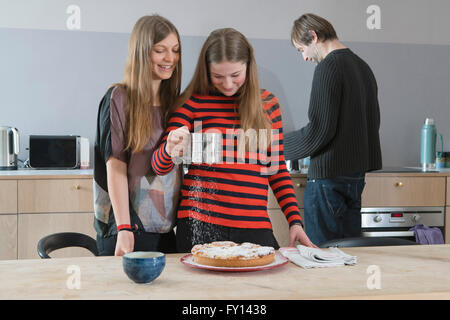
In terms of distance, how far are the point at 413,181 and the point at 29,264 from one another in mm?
2030

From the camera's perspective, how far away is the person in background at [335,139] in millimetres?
1883

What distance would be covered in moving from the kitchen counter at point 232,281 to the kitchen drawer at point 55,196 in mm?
1225

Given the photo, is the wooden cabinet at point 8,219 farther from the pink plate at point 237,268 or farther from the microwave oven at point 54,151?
the pink plate at point 237,268

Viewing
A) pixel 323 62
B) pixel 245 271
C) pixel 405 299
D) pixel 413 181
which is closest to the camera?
pixel 405 299

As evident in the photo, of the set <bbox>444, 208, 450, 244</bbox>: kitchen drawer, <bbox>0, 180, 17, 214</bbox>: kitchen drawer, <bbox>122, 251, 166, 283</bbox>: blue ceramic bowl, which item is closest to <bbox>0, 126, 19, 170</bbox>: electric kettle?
<bbox>0, 180, 17, 214</bbox>: kitchen drawer

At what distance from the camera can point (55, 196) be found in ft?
7.52

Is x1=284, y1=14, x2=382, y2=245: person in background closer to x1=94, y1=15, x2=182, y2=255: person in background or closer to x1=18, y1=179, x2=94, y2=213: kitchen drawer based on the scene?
x1=94, y1=15, x2=182, y2=255: person in background

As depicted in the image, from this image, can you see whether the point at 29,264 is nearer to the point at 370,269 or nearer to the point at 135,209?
the point at 135,209

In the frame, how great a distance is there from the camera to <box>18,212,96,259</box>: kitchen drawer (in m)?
2.27

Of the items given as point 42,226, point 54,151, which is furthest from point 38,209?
point 54,151

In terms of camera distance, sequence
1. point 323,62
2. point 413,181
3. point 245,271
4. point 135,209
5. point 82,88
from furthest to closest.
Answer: point 82,88 → point 413,181 → point 323,62 → point 135,209 → point 245,271

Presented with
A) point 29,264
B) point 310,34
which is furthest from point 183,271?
point 310,34

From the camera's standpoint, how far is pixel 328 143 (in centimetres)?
193

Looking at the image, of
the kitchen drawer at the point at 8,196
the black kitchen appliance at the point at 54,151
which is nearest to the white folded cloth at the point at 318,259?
the kitchen drawer at the point at 8,196
